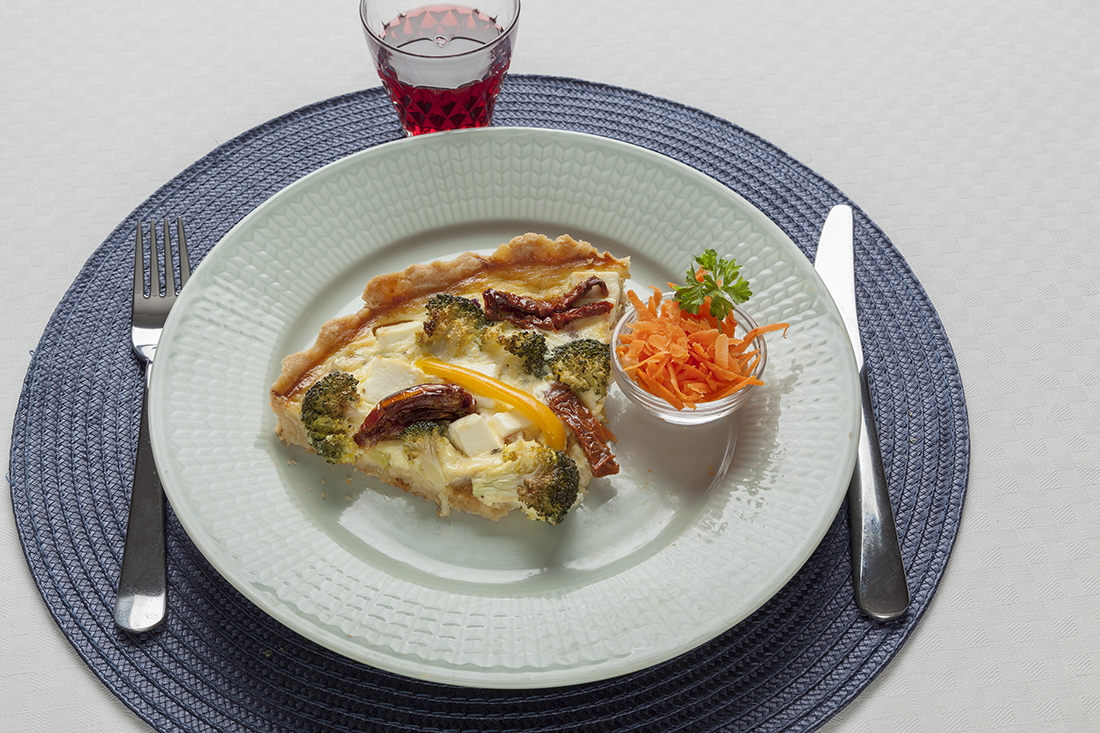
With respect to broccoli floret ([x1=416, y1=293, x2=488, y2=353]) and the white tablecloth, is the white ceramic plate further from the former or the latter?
the white tablecloth

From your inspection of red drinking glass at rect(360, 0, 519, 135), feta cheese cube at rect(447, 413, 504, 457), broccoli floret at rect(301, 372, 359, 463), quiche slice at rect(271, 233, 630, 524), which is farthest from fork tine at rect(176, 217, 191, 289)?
feta cheese cube at rect(447, 413, 504, 457)

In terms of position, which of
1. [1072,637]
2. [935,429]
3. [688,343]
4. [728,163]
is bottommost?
[1072,637]

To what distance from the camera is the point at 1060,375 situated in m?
4.44

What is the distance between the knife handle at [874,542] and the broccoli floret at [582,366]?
1261 millimetres

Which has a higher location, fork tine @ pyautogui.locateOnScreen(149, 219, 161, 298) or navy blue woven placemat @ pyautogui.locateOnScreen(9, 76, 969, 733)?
fork tine @ pyautogui.locateOnScreen(149, 219, 161, 298)

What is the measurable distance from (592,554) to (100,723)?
7.23ft

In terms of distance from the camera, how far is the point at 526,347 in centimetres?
385

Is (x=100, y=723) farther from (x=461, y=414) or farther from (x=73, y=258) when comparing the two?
(x=73, y=258)

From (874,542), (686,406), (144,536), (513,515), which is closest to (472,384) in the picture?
(513,515)

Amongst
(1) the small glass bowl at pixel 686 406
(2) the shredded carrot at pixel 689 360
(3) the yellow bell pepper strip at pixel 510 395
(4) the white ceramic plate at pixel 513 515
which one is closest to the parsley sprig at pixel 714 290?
(2) the shredded carrot at pixel 689 360

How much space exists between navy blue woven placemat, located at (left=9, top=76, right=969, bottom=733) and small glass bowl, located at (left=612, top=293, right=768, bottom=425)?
30.1 inches

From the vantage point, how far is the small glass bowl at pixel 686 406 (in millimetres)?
3725

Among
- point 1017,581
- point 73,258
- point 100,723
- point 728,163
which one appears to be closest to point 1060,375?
point 1017,581

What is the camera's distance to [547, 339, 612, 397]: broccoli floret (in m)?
3.81
